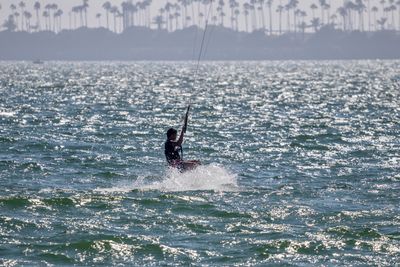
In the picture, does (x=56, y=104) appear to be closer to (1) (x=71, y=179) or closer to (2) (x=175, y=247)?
(1) (x=71, y=179)

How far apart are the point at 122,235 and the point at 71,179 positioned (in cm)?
815

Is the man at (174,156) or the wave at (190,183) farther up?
the man at (174,156)

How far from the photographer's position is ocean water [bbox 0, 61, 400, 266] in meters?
19.2

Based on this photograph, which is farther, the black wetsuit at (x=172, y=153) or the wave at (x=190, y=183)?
the black wetsuit at (x=172, y=153)

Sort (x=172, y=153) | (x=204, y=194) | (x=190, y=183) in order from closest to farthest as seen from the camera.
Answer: (x=204, y=194) < (x=190, y=183) < (x=172, y=153)

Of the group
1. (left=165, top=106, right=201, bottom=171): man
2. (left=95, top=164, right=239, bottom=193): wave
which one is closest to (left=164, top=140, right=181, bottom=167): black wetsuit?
(left=165, top=106, right=201, bottom=171): man

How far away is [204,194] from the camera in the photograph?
2502 centimetres

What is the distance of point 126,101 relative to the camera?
6888 cm

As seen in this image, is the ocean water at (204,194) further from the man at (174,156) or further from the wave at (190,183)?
the man at (174,156)

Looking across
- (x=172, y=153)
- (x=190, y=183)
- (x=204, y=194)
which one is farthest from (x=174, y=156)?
(x=204, y=194)

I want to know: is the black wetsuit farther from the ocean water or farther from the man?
the ocean water

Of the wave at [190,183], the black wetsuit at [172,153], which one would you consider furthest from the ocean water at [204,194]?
the black wetsuit at [172,153]

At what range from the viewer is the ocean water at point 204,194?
63.0ft

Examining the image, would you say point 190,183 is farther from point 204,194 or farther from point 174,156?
point 204,194
